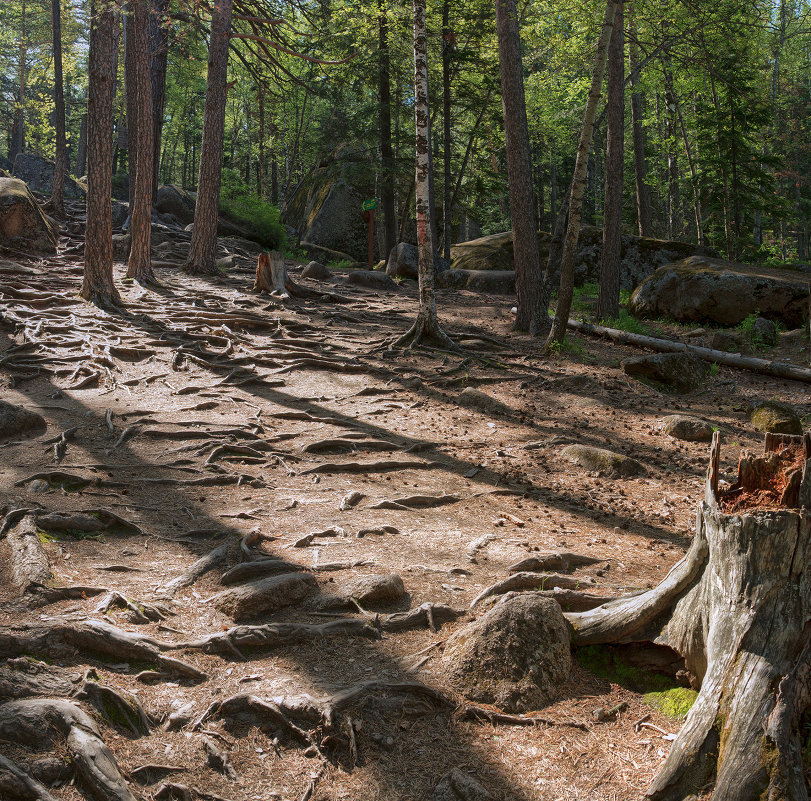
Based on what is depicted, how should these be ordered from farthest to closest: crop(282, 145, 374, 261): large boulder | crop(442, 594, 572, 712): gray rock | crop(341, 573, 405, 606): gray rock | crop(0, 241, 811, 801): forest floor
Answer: crop(282, 145, 374, 261): large boulder, crop(341, 573, 405, 606): gray rock, crop(442, 594, 572, 712): gray rock, crop(0, 241, 811, 801): forest floor

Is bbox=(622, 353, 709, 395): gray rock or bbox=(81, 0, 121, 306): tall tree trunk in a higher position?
bbox=(81, 0, 121, 306): tall tree trunk

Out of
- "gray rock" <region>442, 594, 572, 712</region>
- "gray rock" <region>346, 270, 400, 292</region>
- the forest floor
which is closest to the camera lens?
the forest floor

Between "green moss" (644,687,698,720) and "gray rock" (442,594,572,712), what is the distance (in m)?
0.47

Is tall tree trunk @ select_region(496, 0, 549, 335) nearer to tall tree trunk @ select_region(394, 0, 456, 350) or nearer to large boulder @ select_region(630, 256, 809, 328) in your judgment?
tall tree trunk @ select_region(394, 0, 456, 350)

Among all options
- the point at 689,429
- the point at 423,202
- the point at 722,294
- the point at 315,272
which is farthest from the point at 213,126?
the point at 689,429

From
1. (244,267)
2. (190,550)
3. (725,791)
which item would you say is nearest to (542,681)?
(725,791)

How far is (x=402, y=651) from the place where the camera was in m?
4.10

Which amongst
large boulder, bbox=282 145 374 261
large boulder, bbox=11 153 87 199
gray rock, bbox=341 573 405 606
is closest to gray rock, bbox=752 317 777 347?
gray rock, bbox=341 573 405 606

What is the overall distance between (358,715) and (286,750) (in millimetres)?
392

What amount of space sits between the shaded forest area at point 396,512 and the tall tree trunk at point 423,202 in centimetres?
6

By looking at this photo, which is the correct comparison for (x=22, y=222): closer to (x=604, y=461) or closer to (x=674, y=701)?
(x=604, y=461)

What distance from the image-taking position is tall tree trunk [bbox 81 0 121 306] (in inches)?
482

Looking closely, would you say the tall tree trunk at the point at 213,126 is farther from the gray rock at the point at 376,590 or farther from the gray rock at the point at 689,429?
the gray rock at the point at 376,590

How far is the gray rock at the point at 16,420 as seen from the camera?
7609mm
